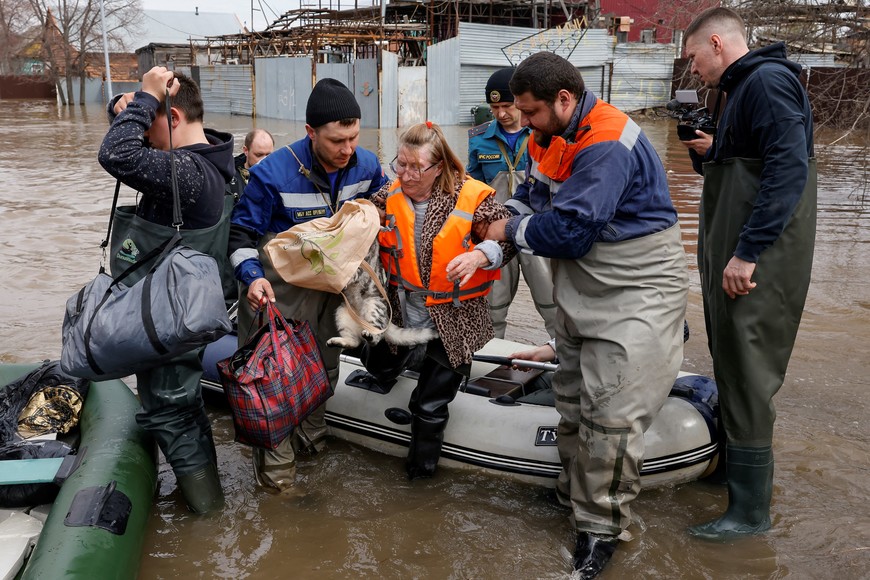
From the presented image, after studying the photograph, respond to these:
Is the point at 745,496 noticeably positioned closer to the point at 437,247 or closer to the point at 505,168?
the point at 437,247

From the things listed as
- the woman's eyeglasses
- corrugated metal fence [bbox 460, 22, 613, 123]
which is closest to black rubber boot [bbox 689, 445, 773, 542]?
the woman's eyeglasses

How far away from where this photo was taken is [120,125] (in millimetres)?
3090

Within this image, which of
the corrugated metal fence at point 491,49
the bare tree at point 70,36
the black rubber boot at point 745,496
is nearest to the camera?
the black rubber boot at point 745,496

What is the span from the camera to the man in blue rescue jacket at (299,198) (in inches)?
145

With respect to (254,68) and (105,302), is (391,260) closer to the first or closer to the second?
(105,302)

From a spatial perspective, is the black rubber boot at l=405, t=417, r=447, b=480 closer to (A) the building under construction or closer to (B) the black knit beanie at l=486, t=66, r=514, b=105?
(B) the black knit beanie at l=486, t=66, r=514, b=105

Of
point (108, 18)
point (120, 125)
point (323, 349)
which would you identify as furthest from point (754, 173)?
point (108, 18)

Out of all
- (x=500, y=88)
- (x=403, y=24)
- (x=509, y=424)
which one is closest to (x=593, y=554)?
(x=509, y=424)

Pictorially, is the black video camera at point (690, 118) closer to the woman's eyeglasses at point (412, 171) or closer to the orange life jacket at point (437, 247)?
the orange life jacket at point (437, 247)

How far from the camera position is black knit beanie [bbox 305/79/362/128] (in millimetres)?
3648

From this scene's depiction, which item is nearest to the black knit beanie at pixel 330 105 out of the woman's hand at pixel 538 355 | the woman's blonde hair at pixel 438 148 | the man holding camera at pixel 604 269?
the woman's blonde hair at pixel 438 148

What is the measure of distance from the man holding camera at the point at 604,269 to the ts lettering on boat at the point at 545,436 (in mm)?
511

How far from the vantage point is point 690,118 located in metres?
3.66

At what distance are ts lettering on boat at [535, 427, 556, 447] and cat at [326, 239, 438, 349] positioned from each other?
2.49 feet
